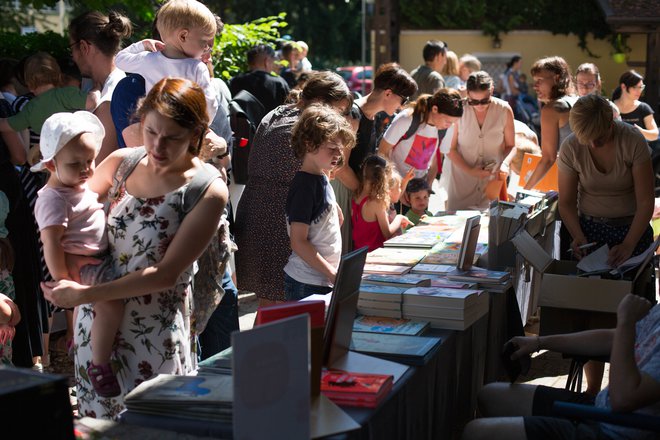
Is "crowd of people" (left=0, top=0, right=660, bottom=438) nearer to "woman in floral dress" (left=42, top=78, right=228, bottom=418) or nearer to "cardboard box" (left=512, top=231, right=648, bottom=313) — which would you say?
"woman in floral dress" (left=42, top=78, right=228, bottom=418)

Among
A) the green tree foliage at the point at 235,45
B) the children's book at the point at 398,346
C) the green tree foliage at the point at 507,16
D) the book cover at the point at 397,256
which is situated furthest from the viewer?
the green tree foliage at the point at 507,16

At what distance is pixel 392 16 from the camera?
15203 millimetres

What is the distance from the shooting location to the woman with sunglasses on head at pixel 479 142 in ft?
21.2

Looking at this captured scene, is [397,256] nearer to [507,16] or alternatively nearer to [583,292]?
[583,292]

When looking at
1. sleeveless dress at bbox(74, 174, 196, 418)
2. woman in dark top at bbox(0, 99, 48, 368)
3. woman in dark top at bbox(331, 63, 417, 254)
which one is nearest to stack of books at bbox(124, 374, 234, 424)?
sleeveless dress at bbox(74, 174, 196, 418)

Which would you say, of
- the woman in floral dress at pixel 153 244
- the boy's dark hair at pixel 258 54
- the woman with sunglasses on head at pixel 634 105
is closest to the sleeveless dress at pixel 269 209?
the woman in floral dress at pixel 153 244

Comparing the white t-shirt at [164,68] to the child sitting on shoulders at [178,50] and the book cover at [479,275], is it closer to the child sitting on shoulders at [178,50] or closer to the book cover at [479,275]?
the child sitting on shoulders at [178,50]

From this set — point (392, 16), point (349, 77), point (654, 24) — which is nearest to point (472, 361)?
point (392, 16)

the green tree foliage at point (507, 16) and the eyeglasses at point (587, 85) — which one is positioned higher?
the green tree foliage at point (507, 16)

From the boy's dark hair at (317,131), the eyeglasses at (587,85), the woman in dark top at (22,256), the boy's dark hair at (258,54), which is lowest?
the woman in dark top at (22,256)

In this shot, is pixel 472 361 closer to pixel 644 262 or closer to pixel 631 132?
pixel 644 262

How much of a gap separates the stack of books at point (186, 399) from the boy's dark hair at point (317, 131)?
61.6 inches

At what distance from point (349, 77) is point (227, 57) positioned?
16.5m

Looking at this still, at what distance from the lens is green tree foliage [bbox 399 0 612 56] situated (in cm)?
2152
